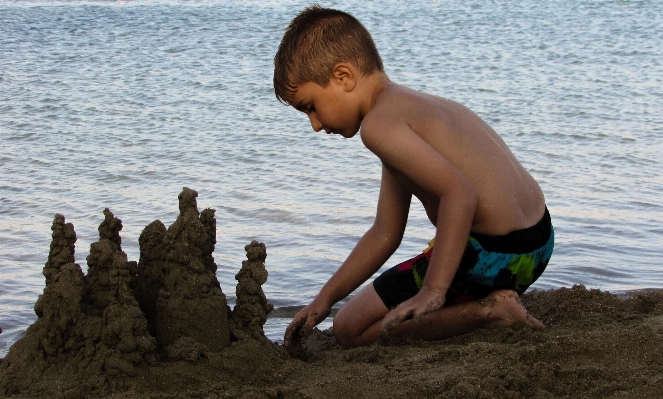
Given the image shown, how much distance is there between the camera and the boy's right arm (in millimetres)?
3566

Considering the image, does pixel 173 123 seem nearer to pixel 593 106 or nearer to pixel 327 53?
pixel 593 106

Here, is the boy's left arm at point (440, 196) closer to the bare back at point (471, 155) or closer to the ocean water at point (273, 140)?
the bare back at point (471, 155)

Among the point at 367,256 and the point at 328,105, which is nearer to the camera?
the point at 328,105

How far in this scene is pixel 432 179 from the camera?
9.51 ft

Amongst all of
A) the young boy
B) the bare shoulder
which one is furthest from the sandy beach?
the bare shoulder

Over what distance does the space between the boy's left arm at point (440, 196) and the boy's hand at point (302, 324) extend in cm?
77

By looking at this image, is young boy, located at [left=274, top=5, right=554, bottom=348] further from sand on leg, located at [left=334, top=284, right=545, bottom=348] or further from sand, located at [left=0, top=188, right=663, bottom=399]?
sand, located at [left=0, top=188, right=663, bottom=399]

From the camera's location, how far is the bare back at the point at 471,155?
306cm

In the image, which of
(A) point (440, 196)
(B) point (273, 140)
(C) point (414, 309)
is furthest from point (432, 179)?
(B) point (273, 140)

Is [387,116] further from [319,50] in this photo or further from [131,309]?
[131,309]

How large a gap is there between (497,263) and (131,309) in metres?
1.45

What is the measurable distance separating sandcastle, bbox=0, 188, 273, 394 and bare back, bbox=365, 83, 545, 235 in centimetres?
75

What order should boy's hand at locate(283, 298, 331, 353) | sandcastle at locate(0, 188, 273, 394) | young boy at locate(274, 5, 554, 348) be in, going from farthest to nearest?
boy's hand at locate(283, 298, 331, 353) → young boy at locate(274, 5, 554, 348) → sandcastle at locate(0, 188, 273, 394)

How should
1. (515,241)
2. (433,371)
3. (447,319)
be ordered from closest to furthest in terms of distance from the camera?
(433,371), (515,241), (447,319)
